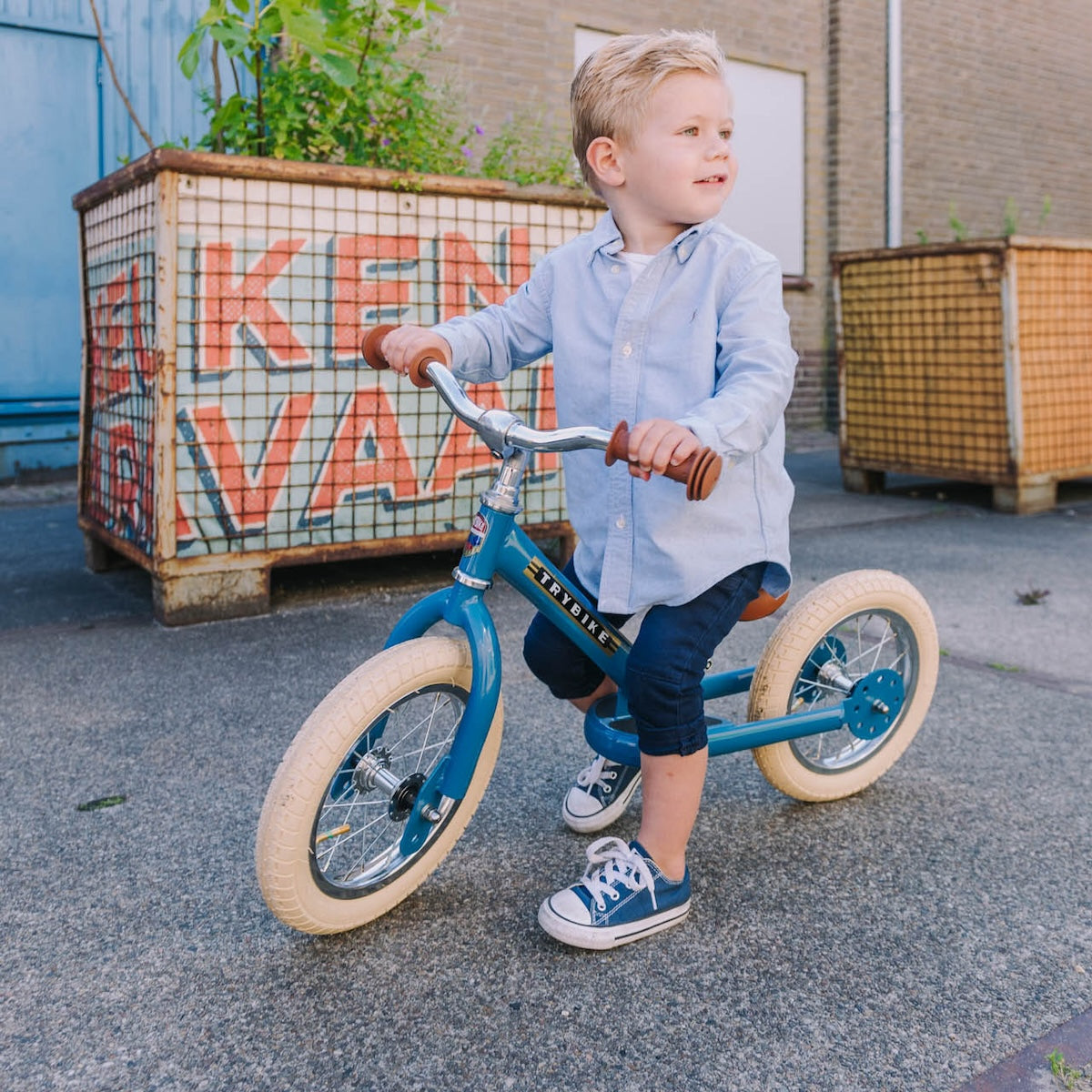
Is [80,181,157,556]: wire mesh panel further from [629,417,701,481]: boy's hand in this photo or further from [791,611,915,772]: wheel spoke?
[629,417,701,481]: boy's hand

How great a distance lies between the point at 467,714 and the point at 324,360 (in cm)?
207

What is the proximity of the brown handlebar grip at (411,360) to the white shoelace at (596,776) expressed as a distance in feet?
2.66

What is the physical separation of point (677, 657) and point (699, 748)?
0.18 metres

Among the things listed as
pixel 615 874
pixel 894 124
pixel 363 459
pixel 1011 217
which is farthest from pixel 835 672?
pixel 1011 217

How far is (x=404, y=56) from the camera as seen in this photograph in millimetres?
6594

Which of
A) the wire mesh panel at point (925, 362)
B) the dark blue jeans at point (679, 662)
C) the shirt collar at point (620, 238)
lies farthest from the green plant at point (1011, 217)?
the dark blue jeans at point (679, 662)

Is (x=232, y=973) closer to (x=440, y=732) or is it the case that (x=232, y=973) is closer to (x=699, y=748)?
(x=440, y=732)

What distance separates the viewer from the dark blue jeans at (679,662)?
6.00ft

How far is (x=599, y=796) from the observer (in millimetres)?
2195

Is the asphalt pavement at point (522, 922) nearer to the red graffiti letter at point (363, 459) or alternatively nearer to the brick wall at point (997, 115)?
the red graffiti letter at point (363, 459)

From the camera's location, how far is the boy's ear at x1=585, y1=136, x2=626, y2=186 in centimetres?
187

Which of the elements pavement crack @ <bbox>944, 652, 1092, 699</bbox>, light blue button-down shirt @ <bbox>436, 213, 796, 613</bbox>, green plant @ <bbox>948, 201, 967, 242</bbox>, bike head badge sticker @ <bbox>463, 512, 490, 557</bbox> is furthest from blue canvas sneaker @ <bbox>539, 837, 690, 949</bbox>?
green plant @ <bbox>948, 201, 967, 242</bbox>

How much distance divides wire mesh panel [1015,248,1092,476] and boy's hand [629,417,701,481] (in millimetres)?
4474

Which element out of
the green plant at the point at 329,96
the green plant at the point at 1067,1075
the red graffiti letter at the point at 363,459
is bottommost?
the green plant at the point at 1067,1075
